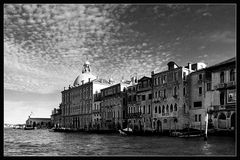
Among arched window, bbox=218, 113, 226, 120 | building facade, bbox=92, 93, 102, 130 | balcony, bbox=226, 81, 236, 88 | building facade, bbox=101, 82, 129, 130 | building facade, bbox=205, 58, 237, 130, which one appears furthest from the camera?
building facade, bbox=92, 93, 102, 130

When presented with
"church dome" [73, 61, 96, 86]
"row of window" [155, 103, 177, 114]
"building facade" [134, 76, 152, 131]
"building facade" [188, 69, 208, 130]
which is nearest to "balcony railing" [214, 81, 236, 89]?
"building facade" [188, 69, 208, 130]

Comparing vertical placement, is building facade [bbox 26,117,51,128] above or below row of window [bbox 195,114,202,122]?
below

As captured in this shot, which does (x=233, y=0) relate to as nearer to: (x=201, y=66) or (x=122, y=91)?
(x=201, y=66)

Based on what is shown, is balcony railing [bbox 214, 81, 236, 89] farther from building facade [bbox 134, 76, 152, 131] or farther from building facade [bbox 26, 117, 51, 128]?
building facade [bbox 26, 117, 51, 128]

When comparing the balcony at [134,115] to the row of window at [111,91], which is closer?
the balcony at [134,115]

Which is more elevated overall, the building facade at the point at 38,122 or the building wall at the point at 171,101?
the building wall at the point at 171,101

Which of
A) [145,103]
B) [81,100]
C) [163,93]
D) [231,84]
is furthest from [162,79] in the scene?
[81,100]

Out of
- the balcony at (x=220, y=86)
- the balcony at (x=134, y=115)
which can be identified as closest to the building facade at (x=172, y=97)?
the balcony at (x=134, y=115)

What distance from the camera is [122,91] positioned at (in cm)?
4594

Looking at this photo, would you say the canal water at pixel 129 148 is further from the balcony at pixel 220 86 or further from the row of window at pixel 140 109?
the row of window at pixel 140 109

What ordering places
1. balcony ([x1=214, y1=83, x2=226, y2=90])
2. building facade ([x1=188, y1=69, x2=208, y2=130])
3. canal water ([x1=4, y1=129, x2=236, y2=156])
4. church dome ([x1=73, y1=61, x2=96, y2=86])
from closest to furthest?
canal water ([x1=4, y1=129, x2=236, y2=156])
balcony ([x1=214, y1=83, x2=226, y2=90])
building facade ([x1=188, y1=69, x2=208, y2=130])
church dome ([x1=73, y1=61, x2=96, y2=86])

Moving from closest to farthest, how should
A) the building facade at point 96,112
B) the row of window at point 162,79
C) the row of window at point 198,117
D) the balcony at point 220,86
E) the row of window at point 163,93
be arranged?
the balcony at point 220,86 → the row of window at point 198,117 → the row of window at point 162,79 → the row of window at point 163,93 → the building facade at point 96,112

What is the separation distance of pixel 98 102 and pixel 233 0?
44181 millimetres

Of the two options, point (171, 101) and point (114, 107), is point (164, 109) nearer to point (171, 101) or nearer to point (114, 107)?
point (171, 101)
